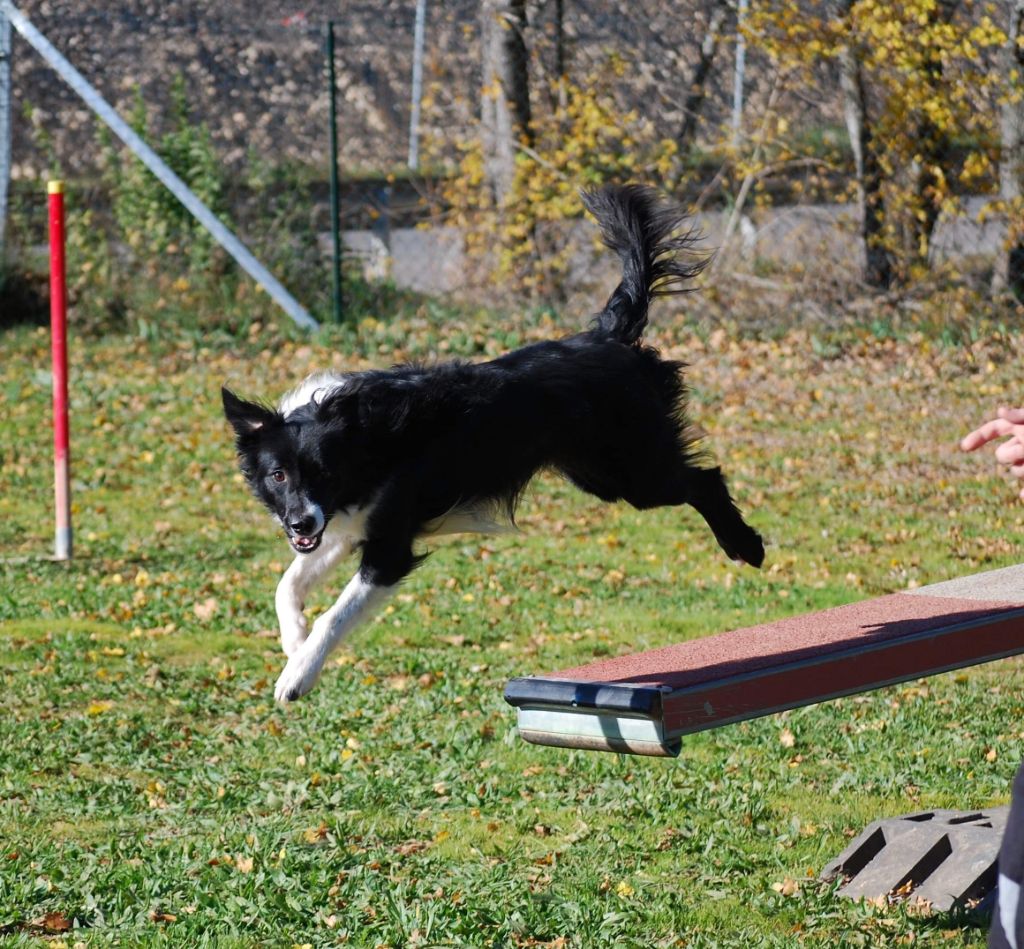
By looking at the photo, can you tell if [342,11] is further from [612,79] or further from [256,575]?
[256,575]

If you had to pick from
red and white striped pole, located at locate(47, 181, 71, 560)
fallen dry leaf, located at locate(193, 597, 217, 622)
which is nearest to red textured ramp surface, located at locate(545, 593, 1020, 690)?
fallen dry leaf, located at locate(193, 597, 217, 622)

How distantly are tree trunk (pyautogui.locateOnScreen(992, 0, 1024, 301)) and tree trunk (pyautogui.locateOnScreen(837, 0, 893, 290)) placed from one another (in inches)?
35.3

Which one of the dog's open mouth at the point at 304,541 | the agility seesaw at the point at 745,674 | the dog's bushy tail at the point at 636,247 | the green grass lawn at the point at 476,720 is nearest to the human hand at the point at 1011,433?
the agility seesaw at the point at 745,674

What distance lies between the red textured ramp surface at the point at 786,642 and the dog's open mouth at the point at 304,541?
28.9 inches

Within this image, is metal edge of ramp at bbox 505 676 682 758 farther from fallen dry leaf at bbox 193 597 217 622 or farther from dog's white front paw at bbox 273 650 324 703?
fallen dry leaf at bbox 193 597 217 622

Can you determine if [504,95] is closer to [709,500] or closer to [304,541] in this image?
[709,500]

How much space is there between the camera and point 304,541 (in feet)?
12.5

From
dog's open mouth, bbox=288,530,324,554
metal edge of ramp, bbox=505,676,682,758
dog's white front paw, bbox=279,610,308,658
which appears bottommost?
dog's white front paw, bbox=279,610,308,658

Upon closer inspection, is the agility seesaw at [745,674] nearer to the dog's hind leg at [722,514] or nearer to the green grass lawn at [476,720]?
the green grass lawn at [476,720]

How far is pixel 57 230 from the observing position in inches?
302

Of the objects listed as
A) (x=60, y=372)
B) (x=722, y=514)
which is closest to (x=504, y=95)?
(x=60, y=372)

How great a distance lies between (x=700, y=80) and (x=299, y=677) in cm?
1004

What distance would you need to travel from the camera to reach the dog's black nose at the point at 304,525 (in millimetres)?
3799

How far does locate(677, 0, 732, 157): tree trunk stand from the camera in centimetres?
1224
